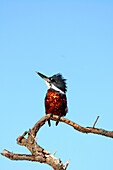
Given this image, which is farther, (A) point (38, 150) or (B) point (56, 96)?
(B) point (56, 96)

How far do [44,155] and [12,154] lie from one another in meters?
0.69

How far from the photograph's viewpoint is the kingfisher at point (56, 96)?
6.89 meters

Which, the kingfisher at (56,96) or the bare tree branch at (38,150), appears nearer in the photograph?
the bare tree branch at (38,150)

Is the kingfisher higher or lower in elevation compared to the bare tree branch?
higher

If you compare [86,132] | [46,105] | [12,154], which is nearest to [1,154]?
[12,154]

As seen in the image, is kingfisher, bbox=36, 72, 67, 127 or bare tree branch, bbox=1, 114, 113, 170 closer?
bare tree branch, bbox=1, 114, 113, 170

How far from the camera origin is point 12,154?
654 cm

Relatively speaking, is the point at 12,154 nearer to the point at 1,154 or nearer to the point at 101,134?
the point at 1,154

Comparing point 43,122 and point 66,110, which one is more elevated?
point 66,110

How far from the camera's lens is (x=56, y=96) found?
6.89 m

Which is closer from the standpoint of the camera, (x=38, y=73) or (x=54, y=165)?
(x=54, y=165)

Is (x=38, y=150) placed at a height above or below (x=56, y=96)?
below

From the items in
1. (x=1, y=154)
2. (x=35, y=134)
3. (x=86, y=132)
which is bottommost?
(x=1, y=154)

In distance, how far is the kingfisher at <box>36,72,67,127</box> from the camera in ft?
→ 22.6
